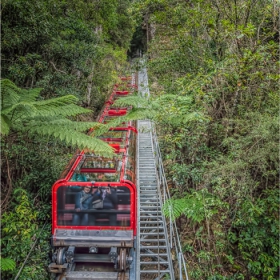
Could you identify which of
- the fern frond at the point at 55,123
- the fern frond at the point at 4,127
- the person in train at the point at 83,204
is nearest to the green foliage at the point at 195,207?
the person in train at the point at 83,204

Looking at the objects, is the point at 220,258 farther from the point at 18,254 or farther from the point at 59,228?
the point at 18,254

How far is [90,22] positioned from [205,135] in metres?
8.22

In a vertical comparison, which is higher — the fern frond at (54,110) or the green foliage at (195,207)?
the fern frond at (54,110)

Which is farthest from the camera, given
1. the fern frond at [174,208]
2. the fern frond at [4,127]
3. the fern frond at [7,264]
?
the fern frond at [174,208]

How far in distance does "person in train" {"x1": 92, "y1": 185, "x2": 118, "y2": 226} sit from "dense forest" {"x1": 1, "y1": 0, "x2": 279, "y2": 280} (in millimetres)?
1171

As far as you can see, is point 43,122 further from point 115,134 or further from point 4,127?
point 115,134

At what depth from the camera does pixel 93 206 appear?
622cm

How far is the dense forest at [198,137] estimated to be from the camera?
18.6 ft

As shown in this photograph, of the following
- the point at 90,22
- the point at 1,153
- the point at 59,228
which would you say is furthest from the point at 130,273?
the point at 90,22

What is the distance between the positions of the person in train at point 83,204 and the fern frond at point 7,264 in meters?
1.49

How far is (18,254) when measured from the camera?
5633mm

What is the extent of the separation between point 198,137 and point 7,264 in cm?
525

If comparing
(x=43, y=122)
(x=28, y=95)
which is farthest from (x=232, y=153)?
(x=28, y=95)

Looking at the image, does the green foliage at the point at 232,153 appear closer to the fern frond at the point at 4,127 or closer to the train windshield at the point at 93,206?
the train windshield at the point at 93,206
